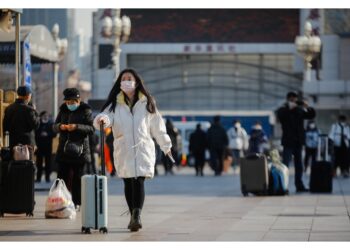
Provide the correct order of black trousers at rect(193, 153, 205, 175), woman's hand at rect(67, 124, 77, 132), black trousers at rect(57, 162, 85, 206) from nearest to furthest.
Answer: woman's hand at rect(67, 124, 77, 132) → black trousers at rect(57, 162, 85, 206) → black trousers at rect(193, 153, 205, 175)

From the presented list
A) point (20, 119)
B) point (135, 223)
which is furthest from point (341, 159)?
point (135, 223)

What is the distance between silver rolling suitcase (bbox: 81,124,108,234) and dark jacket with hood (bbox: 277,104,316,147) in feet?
31.6

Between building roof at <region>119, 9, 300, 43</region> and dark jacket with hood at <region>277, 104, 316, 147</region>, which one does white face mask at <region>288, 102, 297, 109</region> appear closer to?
dark jacket with hood at <region>277, 104, 316, 147</region>

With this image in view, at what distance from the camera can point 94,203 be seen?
1290cm

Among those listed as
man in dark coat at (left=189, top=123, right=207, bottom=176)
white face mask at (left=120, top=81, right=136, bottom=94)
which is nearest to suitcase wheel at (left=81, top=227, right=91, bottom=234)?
white face mask at (left=120, top=81, right=136, bottom=94)

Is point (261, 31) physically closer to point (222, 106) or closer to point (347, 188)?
point (222, 106)

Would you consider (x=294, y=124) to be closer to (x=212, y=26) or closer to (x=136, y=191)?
(x=136, y=191)

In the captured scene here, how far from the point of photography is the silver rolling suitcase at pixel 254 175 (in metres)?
21.3

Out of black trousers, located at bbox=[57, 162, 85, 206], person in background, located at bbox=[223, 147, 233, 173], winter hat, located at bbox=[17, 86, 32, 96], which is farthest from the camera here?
person in background, located at bbox=[223, 147, 233, 173]

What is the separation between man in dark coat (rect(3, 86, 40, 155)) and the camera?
659 inches

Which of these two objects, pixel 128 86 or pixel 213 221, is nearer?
pixel 128 86

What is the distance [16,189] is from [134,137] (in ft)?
8.90

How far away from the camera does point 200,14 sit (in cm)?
9950

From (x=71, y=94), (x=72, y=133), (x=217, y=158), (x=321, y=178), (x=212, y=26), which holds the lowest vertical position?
(x=217, y=158)
